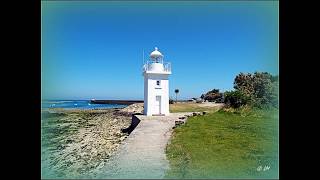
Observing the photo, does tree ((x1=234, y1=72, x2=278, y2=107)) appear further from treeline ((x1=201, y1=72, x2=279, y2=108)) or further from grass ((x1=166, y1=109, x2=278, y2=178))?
grass ((x1=166, y1=109, x2=278, y2=178))

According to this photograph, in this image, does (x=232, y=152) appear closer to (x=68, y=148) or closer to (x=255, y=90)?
(x=255, y=90)

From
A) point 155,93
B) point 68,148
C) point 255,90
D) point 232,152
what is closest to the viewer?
point 232,152

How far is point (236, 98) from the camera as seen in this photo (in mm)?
8586

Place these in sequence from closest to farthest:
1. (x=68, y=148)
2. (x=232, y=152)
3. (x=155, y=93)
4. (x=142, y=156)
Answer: (x=232, y=152) < (x=68, y=148) < (x=142, y=156) < (x=155, y=93)

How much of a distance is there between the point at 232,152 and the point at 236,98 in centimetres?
224

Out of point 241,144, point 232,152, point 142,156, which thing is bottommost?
point 142,156

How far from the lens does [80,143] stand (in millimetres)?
7457

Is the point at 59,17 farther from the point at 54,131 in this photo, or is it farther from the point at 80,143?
the point at 80,143

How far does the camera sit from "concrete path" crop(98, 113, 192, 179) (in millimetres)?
5834

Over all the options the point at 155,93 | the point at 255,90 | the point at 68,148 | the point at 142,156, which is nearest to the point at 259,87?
the point at 255,90

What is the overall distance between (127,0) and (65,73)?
160cm

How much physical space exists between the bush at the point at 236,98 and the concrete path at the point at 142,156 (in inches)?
65.1

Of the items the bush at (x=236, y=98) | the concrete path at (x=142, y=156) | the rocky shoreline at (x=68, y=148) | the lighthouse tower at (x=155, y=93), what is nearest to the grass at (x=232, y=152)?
the concrete path at (x=142, y=156)
